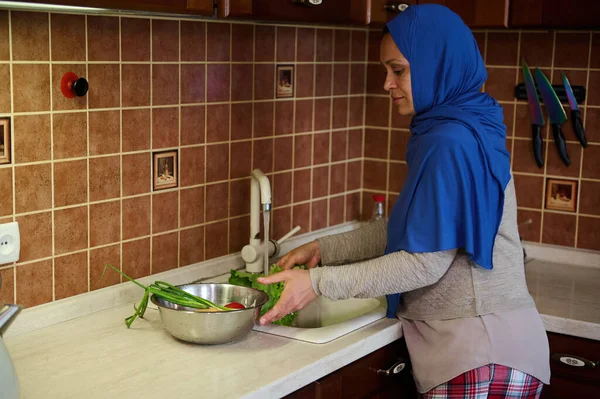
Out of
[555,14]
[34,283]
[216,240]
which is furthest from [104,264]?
[555,14]

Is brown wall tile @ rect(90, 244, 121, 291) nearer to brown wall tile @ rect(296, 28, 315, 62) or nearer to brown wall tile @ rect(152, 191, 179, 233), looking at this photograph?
brown wall tile @ rect(152, 191, 179, 233)

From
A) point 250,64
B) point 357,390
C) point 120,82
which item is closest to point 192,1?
point 120,82

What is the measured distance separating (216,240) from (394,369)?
0.67m

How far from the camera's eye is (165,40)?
84.9 inches

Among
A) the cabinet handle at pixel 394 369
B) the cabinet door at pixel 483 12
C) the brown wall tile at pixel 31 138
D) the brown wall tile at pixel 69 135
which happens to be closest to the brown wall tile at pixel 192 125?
the brown wall tile at pixel 69 135

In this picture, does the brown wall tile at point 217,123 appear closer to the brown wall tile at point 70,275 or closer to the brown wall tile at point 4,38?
the brown wall tile at point 70,275

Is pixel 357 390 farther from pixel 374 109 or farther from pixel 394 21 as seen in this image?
pixel 374 109

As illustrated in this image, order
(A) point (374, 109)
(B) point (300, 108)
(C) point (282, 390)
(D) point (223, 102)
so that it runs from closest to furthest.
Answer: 1. (C) point (282, 390)
2. (D) point (223, 102)
3. (B) point (300, 108)
4. (A) point (374, 109)

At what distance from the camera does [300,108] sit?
268cm

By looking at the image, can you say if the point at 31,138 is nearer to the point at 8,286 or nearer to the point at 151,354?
the point at 8,286

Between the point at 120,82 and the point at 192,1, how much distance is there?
39cm

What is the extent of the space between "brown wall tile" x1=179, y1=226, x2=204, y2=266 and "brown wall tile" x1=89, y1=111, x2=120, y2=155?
1.17 ft

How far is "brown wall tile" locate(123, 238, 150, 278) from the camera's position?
2.14 m

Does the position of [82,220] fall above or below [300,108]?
below
